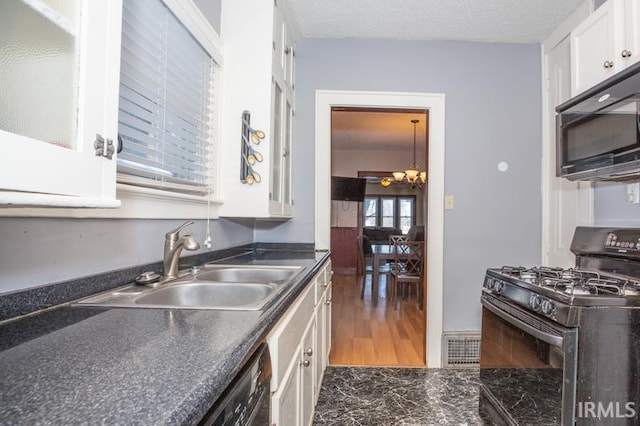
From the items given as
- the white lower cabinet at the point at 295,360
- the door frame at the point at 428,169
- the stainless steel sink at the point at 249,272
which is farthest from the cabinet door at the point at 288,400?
the door frame at the point at 428,169

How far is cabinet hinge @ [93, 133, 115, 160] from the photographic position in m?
0.71

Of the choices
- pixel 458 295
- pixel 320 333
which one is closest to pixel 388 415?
pixel 320 333

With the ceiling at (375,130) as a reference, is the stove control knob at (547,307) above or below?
below

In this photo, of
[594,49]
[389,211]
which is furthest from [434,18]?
[389,211]

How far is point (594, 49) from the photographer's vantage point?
165cm

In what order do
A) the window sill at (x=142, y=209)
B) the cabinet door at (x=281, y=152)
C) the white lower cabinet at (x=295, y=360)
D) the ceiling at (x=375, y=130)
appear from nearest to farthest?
the window sill at (x=142, y=209) → the white lower cabinet at (x=295, y=360) → the cabinet door at (x=281, y=152) → the ceiling at (x=375, y=130)

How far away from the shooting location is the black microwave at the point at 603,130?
1.33m

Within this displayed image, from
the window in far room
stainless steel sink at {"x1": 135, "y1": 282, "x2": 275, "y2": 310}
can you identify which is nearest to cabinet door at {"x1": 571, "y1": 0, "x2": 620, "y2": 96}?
stainless steel sink at {"x1": 135, "y1": 282, "x2": 275, "y2": 310}

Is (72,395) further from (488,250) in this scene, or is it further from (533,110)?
(533,110)

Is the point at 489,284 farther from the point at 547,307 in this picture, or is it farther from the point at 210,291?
the point at 210,291

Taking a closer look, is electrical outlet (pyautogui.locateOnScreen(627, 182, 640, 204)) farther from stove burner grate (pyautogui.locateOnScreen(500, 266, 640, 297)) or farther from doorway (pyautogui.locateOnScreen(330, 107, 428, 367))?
doorway (pyautogui.locateOnScreen(330, 107, 428, 367))

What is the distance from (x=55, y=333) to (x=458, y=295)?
2.46 meters

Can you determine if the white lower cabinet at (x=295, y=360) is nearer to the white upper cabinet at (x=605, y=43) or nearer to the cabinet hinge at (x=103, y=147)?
the cabinet hinge at (x=103, y=147)

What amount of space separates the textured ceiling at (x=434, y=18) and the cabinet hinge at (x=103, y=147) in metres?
1.90
